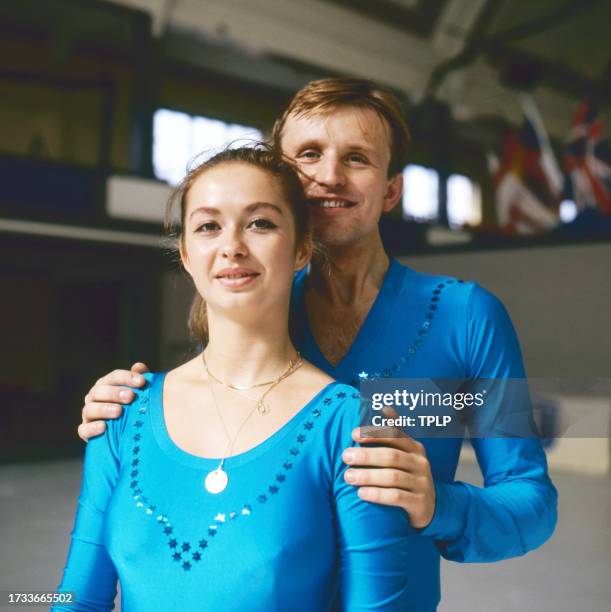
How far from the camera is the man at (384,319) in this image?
1192mm

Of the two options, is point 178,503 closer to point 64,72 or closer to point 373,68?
point 64,72

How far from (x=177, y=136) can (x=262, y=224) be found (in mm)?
9833

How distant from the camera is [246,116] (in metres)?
11.4

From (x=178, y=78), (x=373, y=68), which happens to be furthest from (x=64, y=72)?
(x=373, y=68)

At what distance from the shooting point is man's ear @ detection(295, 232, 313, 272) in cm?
120

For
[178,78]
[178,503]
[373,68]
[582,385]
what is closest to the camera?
[178,503]

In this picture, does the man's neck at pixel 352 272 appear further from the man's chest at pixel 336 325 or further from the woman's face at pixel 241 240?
the woman's face at pixel 241 240

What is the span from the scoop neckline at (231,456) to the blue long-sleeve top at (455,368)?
0.24 m

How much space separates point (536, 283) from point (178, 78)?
6.56 meters

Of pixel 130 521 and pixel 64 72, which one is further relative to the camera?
pixel 64 72

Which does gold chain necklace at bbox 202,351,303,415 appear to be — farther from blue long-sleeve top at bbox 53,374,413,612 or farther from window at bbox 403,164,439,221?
window at bbox 403,164,439,221

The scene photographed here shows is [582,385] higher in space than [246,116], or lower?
lower

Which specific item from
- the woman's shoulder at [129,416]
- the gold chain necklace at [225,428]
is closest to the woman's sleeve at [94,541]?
the woman's shoulder at [129,416]

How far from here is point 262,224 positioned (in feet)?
3.62
